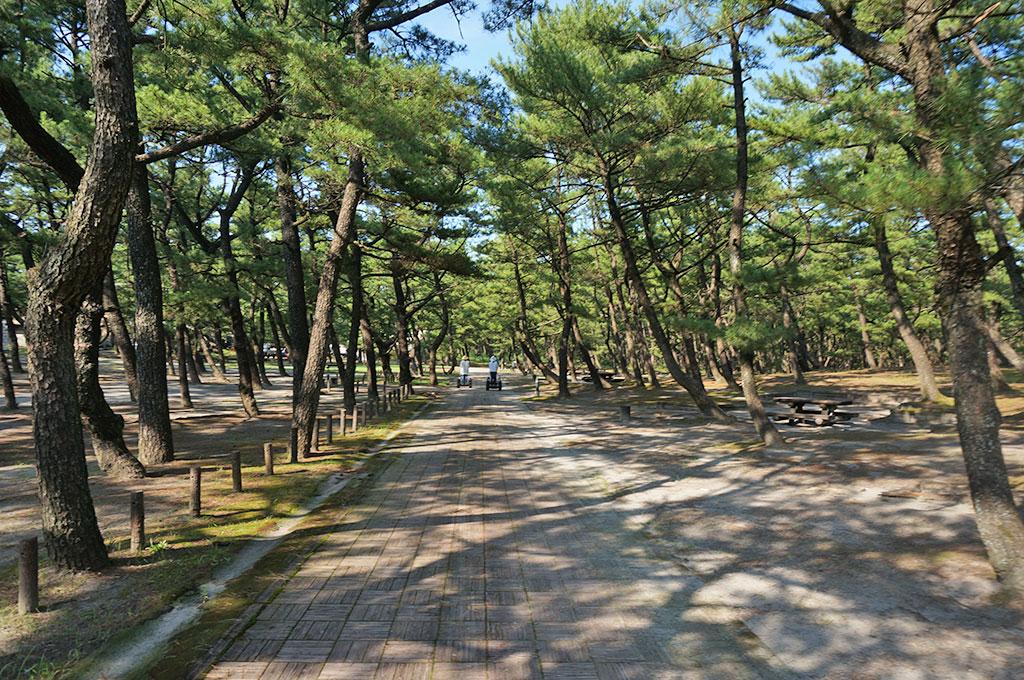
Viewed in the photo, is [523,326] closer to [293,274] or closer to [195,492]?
[293,274]

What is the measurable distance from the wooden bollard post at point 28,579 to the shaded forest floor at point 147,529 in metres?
0.09

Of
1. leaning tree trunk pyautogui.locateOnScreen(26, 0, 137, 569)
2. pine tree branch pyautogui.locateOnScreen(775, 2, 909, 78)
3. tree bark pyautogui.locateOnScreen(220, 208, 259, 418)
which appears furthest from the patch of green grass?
tree bark pyautogui.locateOnScreen(220, 208, 259, 418)

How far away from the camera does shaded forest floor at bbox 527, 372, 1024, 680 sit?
12.6ft

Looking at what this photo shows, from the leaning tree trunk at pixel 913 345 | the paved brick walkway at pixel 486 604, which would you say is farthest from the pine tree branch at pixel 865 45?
the leaning tree trunk at pixel 913 345

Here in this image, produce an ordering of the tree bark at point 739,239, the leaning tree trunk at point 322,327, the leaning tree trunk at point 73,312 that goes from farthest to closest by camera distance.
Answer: the leaning tree trunk at point 322,327
the tree bark at point 739,239
the leaning tree trunk at point 73,312

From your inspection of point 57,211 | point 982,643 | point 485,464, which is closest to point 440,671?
point 982,643

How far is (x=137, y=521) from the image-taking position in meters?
5.67

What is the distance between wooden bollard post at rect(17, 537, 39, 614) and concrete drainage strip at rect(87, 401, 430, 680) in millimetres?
875

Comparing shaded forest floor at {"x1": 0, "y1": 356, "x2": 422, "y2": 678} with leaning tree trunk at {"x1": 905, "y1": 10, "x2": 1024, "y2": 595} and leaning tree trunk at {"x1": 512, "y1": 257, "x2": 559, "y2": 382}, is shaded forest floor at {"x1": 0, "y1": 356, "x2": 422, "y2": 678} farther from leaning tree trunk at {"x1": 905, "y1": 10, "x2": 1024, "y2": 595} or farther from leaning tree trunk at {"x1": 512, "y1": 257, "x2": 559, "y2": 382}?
leaning tree trunk at {"x1": 512, "y1": 257, "x2": 559, "y2": 382}

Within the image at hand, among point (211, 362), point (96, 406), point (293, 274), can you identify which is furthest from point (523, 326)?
point (96, 406)

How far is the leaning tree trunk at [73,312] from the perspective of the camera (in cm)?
484

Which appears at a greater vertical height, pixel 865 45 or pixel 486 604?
pixel 865 45

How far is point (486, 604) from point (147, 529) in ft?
14.4

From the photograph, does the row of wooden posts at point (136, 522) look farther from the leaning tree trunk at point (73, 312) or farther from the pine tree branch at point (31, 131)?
the pine tree branch at point (31, 131)
